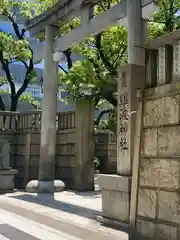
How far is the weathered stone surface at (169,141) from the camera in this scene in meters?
5.01

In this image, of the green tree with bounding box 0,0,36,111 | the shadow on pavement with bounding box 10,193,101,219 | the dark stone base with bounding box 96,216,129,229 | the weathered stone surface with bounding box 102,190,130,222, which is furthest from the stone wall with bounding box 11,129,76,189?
the green tree with bounding box 0,0,36,111

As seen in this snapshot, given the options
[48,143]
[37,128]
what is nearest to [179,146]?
[48,143]

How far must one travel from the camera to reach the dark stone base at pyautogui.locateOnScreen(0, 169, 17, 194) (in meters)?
12.4

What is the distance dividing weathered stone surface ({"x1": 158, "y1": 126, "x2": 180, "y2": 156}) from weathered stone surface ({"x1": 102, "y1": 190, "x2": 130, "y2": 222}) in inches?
60.6

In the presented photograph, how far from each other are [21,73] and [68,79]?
24.6 m

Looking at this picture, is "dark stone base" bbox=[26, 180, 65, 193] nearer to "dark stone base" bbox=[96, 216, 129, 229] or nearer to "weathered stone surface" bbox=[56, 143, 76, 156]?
"weathered stone surface" bbox=[56, 143, 76, 156]

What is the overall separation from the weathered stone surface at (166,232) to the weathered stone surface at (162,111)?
1508 mm

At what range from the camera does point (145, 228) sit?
17.7ft

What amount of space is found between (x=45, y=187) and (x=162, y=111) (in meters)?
7.40

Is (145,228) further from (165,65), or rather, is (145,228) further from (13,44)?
(13,44)

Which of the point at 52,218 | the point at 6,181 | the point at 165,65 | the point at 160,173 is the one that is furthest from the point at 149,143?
the point at 6,181

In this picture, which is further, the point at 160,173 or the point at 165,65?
the point at 165,65

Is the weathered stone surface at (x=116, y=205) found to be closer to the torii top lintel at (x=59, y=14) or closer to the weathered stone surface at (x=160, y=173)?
the weathered stone surface at (x=160, y=173)

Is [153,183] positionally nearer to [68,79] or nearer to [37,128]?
[37,128]
